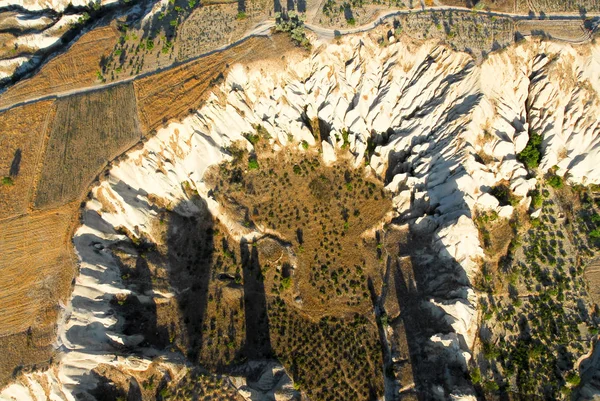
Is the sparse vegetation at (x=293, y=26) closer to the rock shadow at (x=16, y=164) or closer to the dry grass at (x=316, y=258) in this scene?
the dry grass at (x=316, y=258)

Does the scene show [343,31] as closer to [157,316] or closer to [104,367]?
[157,316]

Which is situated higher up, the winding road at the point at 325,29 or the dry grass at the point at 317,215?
the winding road at the point at 325,29

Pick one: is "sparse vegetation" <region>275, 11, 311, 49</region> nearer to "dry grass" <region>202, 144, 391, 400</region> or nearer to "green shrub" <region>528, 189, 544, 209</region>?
"dry grass" <region>202, 144, 391, 400</region>

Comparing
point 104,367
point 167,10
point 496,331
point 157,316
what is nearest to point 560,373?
point 496,331

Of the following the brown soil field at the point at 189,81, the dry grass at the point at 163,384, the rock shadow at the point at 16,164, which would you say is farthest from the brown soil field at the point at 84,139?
the dry grass at the point at 163,384

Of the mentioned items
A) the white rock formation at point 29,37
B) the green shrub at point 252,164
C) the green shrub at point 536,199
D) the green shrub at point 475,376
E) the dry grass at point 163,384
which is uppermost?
the white rock formation at point 29,37

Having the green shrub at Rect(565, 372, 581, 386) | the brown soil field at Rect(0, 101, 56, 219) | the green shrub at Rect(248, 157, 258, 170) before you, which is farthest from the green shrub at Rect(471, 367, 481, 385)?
the brown soil field at Rect(0, 101, 56, 219)
